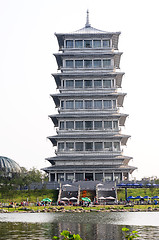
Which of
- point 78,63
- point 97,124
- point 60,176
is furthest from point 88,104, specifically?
point 60,176

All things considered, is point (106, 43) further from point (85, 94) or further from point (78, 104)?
point (78, 104)

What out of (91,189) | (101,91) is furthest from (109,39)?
(91,189)

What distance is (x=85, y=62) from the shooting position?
9506 centimetres

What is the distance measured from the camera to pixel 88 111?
90750 millimetres

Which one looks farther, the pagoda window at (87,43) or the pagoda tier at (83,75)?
the pagoda window at (87,43)

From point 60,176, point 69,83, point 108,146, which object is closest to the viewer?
point 60,176

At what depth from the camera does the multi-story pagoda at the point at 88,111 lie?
278 feet

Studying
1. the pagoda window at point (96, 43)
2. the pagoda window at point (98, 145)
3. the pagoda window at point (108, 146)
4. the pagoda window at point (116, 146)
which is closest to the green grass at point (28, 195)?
the pagoda window at point (98, 145)

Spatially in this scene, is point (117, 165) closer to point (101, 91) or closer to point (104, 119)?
point (104, 119)

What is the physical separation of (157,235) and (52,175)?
6009cm

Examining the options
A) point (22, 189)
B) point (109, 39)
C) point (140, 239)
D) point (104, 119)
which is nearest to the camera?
point (140, 239)

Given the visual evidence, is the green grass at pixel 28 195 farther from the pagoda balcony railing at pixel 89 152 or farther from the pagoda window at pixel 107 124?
the pagoda window at pixel 107 124

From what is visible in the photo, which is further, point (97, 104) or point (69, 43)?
point (69, 43)

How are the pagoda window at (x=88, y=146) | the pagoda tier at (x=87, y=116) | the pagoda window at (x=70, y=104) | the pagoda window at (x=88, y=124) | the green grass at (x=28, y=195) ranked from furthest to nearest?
the pagoda window at (x=70, y=104) < the pagoda window at (x=88, y=124) < the pagoda tier at (x=87, y=116) < the pagoda window at (x=88, y=146) < the green grass at (x=28, y=195)
